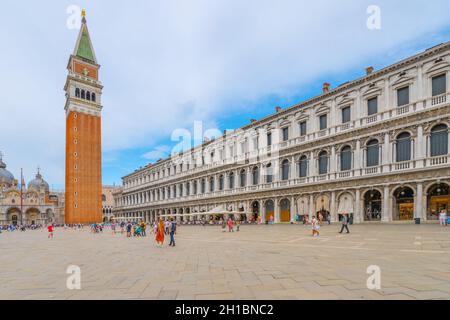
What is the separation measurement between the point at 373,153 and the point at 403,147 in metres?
2.62

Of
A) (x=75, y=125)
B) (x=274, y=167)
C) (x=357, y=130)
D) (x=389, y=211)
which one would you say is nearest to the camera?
(x=389, y=211)

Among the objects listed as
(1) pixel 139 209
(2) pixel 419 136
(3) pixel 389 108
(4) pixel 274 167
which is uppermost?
(3) pixel 389 108

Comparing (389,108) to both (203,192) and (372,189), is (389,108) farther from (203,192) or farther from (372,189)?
(203,192)

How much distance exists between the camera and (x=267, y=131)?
3919 cm

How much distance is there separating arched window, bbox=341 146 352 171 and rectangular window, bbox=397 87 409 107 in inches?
233

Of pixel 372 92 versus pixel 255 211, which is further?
pixel 255 211

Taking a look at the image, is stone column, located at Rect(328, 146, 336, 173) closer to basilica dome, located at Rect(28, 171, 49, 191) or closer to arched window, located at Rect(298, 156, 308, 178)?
arched window, located at Rect(298, 156, 308, 178)

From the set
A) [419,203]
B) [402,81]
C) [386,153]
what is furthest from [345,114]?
[419,203]

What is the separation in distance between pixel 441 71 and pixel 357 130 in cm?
791

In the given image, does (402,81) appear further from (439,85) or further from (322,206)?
(322,206)

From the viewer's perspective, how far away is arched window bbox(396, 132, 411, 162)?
82.7 feet

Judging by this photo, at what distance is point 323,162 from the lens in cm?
3206

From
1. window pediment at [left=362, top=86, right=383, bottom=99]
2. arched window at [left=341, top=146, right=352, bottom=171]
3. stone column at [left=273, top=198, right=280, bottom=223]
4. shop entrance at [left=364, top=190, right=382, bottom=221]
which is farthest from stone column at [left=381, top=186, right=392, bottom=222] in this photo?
stone column at [left=273, top=198, right=280, bottom=223]
